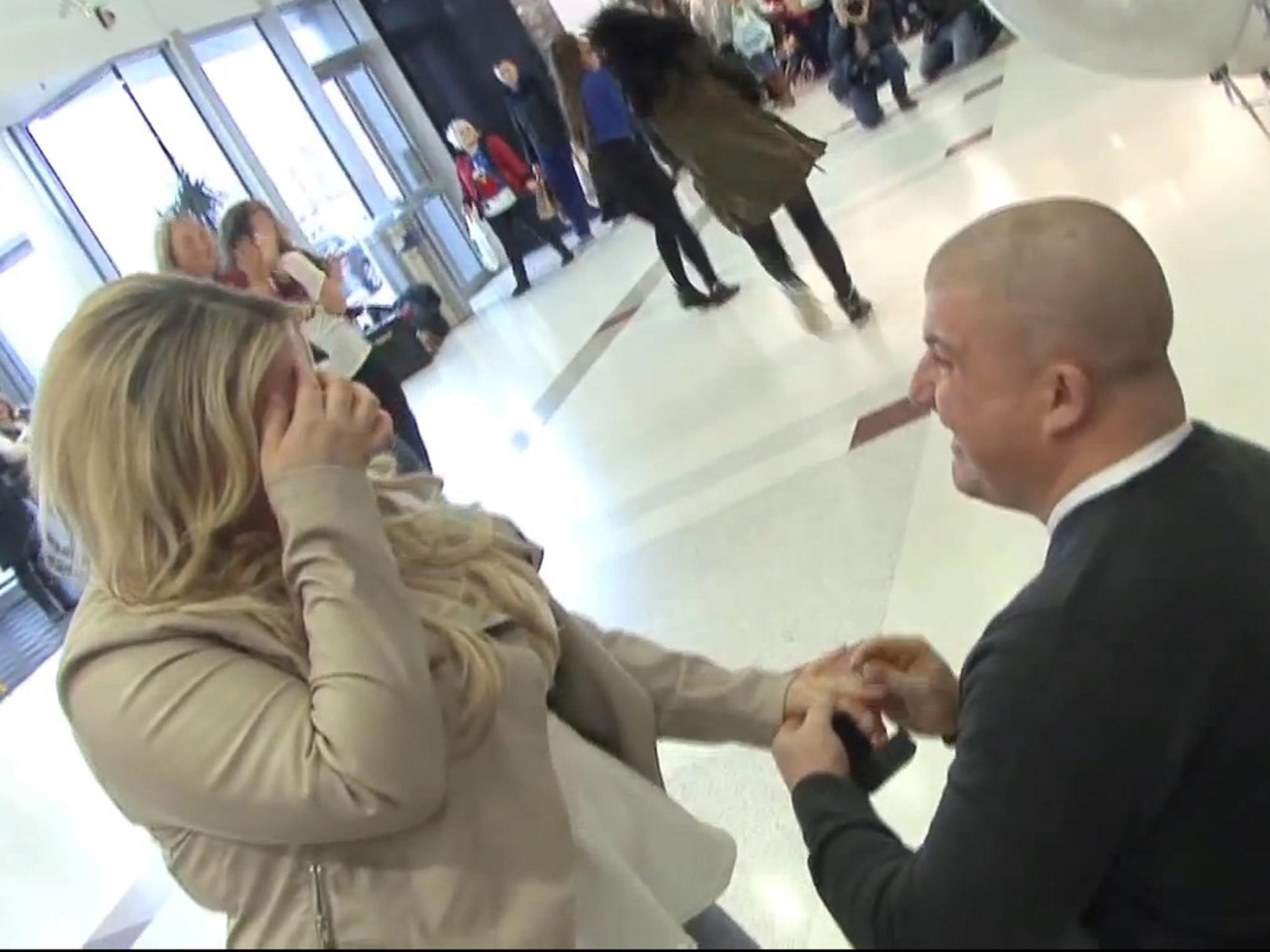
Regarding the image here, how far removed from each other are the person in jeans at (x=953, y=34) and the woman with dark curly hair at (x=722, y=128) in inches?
228

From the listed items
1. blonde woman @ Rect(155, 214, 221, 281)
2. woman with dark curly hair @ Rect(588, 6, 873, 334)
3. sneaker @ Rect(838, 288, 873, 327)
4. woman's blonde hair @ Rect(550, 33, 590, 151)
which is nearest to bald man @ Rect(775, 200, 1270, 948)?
blonde woman @ Rect(155, 214, 221, 281)

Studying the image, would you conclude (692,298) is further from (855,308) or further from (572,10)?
(572,10)

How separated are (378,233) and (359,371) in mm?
9134

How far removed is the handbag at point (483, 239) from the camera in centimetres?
1360

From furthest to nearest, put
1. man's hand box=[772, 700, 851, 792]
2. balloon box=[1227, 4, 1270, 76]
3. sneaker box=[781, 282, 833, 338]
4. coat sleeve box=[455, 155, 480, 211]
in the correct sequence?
coat sleeve box=[455, 155, 480, 211]
sneaker box=[781, 282, 833, 338]
balloon box=[1227, 4, 1270, 76]
man's hand box=[772, 700, 851, 792]

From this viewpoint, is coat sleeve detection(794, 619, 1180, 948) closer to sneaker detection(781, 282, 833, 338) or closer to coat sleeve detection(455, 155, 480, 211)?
sneaker detection(781, 282, 833, 338)

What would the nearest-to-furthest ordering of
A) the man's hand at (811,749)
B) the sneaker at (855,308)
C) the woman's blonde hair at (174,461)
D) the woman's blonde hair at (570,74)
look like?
the woman's blonde hair at (174,461)
the man's hand at (811,749)
the sneaker at (855,308)
the woman's blonde hair at (570,74)

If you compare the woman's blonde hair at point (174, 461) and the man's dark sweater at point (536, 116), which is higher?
the man's dark sweater at point (536, 116)

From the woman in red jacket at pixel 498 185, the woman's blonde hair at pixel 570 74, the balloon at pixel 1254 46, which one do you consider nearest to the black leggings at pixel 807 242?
the woman's blonde hair at pixel 570 74

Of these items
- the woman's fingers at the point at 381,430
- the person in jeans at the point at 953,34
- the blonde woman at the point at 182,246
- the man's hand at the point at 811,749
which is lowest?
the person in jeans at the point at 953,34

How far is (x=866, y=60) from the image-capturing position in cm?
1086

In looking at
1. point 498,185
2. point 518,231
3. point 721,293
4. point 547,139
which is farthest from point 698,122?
point 518,231

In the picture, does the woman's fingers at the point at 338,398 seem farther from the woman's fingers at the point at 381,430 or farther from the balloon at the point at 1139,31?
the balloon at the point at 1139,31

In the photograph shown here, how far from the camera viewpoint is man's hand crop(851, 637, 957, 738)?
53.4 inches
